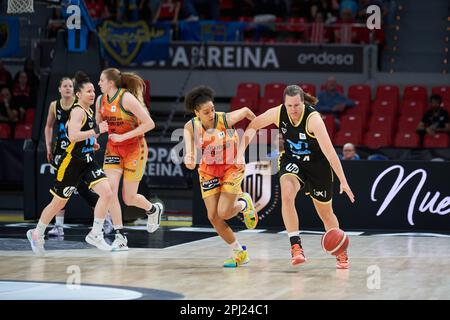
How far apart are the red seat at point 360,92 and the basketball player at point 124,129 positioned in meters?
9.24

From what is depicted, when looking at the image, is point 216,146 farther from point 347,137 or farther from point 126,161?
point 347,137

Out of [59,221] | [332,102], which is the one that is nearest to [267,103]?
[332,102]

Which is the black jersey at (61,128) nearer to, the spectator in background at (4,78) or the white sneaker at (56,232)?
the white sneaker at (56,232)

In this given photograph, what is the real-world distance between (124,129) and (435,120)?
9009 millimetres

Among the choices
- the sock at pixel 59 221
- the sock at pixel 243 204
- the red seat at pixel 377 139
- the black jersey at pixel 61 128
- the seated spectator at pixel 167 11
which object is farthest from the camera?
the seated spectator at pixel 167 11

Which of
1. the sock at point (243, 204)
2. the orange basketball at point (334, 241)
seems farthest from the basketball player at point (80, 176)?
the orange basketball at point (334, 241)

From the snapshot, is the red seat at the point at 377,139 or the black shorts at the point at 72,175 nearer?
the black shorts at the point at 72,175

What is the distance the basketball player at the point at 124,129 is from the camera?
11.8m

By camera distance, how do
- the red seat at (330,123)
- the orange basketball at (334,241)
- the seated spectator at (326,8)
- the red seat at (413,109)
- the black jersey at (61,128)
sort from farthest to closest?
the seated spectator at (326,8), the red seat at (413,109), the red seat at (330,123), the black jersey at (61,128), the orange basketball at (334,241)

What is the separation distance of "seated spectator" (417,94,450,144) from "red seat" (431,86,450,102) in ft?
2.50

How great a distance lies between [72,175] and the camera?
11.7 metres

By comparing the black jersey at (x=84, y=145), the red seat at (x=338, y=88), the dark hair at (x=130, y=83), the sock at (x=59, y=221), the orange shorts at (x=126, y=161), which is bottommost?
the sock at (x=59, y=221)

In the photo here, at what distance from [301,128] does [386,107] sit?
10.2 metres
